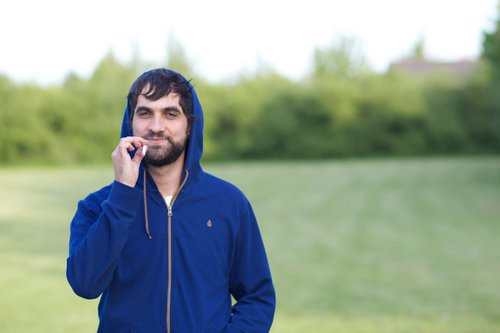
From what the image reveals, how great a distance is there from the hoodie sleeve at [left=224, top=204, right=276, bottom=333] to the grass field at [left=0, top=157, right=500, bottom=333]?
404 centimetres

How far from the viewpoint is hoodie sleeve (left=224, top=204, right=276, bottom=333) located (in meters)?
2.33

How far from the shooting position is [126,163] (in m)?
2.07

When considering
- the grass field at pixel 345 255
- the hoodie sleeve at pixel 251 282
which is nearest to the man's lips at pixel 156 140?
the hoodie sleeve at pixel 251 282

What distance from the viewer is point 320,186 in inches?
830

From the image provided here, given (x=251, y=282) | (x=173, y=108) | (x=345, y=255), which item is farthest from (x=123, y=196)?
(x=345, y=255)

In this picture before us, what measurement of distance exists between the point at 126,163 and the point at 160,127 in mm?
199

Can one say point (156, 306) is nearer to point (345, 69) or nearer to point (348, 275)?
point (348, 275)

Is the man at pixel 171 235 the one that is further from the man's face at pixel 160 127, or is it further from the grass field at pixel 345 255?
the grass field at pixel 345 255

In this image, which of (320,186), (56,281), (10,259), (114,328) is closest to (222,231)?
(114,328)

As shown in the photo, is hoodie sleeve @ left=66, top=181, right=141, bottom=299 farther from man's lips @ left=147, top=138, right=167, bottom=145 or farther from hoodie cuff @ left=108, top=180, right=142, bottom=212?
man's lips @ left=147, top=138, right=167, bottom=145

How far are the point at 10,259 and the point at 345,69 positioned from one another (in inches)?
1745

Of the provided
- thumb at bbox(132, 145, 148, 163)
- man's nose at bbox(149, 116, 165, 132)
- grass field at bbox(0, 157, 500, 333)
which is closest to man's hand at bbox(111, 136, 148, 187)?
thumb at bbox(132, 145, 148, 163)

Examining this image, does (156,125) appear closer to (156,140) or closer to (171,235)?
(156,140)

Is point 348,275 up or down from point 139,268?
down
